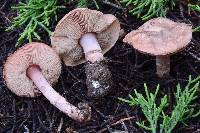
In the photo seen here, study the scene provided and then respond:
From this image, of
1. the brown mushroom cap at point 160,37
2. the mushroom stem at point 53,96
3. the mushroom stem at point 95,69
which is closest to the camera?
the brown mushroom cap at point 160,37

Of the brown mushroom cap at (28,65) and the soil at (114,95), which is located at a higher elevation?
the brown mushroom cap at (28,65)

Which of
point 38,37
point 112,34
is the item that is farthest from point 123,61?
point 38,37

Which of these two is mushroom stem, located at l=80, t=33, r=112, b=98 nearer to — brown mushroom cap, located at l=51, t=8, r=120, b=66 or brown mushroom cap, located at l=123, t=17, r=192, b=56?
brown mushroom cap, located at l=51, t=8, r=120, b=66

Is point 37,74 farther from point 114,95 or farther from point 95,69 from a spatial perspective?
point 114,95

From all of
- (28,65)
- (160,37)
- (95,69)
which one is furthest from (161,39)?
(28,65)

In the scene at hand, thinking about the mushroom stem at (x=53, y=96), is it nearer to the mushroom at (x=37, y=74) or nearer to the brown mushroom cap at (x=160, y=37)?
the mushroom at (x=37, y=74)

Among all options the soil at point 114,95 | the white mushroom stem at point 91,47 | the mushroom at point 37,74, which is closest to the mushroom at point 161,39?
the soil at point 114,95

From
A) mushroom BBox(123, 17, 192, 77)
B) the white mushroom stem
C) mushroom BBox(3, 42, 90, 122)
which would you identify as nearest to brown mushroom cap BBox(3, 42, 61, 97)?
mushroom BBox(3, 42, 90, 122)
